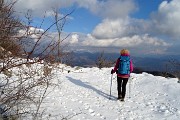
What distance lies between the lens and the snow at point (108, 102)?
993cm

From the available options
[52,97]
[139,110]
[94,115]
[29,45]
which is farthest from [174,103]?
[29,45]

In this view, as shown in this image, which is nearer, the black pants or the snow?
the snow

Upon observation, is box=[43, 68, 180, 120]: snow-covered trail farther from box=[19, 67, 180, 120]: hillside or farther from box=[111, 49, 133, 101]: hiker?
box=[111, 49, 133, 101]: hiker

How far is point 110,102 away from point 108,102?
0.27 feet

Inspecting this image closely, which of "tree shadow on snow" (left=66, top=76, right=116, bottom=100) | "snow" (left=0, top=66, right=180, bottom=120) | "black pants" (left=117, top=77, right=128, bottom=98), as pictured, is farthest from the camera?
"tree shadow on snow" (left=66, top=76, right=116, bottom=100)

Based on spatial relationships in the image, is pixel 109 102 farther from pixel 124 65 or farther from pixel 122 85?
pixel 124 65

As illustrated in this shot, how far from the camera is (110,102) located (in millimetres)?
12047

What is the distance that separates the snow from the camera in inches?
391

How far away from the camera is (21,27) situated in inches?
161

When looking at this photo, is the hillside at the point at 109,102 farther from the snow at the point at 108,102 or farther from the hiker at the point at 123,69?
the hiker at the point at 123,69

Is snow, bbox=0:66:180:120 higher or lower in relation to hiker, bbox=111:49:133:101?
lower

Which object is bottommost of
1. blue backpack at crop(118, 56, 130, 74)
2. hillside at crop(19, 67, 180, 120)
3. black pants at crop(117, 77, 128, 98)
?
hillside at crop(19, 67, 180, 120)

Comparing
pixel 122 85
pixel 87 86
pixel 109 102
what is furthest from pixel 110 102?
pixel 87 86

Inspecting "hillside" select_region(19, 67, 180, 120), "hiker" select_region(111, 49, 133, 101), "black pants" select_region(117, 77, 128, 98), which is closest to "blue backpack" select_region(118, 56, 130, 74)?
"hiker" select_region(111, 49, 133, 101)
